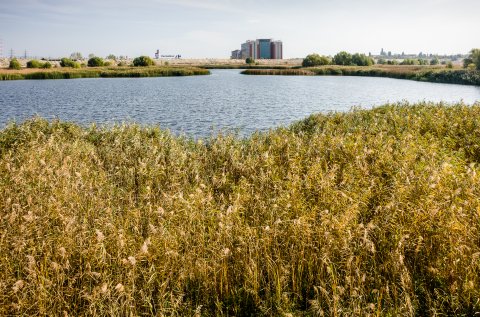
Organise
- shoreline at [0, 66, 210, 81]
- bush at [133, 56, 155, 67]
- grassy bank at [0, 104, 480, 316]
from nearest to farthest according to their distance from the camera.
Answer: grassy bank at [0, 104, 480, 316], shoreline at [0, 66, 210, 81], bush at [133, 56, 155, 67]

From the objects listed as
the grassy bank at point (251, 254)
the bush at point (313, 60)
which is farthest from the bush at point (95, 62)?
the grassy bank at point (251, 254)

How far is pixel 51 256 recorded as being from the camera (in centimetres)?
630

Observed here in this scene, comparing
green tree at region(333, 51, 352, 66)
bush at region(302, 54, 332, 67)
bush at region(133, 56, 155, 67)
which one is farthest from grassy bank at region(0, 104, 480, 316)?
green tree at region(333, 51, 352, 66)

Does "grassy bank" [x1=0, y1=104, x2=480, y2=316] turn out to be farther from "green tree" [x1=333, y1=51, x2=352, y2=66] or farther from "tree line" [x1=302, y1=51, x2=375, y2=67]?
"green tree" [x1=333, y1=51, x2=352, y2=66]

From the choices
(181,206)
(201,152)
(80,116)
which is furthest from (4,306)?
(80,116)

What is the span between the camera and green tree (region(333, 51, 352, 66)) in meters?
130

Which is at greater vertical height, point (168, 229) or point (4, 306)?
point (168, 229)

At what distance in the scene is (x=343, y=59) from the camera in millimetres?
131500

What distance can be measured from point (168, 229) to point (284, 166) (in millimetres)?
5693

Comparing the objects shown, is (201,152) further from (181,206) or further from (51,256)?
(51,256)

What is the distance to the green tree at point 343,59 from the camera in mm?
129625

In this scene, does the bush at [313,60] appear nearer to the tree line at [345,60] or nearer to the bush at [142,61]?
the tree line at [345,60]

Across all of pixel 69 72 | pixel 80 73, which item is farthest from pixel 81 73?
pixel 69 72

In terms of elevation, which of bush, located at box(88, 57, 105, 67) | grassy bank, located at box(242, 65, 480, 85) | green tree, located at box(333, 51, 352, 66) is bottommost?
grassy bank, located at box(242, 65, 480, 85)
